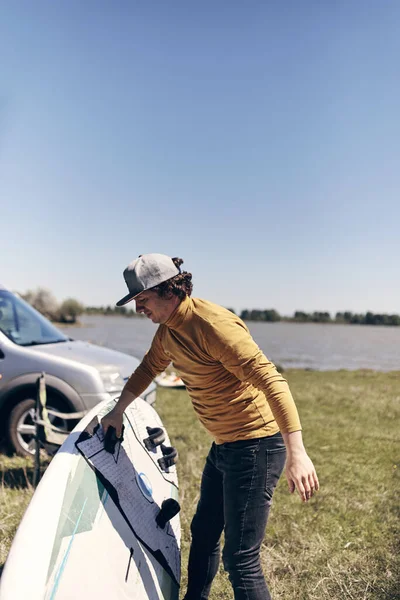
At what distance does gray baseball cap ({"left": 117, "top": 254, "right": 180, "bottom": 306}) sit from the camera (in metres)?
2.44

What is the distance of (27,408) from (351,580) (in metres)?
3.87

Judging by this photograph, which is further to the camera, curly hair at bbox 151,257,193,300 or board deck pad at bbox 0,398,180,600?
curly hair at bbox 151,257,193,300

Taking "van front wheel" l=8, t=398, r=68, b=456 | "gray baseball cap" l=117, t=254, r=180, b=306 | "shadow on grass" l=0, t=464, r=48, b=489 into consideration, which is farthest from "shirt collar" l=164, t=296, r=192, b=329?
"van front wheel" l=8, t=398, r=68, b=456

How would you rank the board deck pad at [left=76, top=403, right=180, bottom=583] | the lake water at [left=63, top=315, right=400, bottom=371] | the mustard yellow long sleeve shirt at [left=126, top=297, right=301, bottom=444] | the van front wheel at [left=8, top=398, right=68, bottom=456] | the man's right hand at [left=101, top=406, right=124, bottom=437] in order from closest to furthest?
the mustard yellow long sleeve shirt at [left=126, top=297, right=301, bottom=444], the board deck pad at [left=76, top=403, right=180, bottom=583], the man's right hand at [left=101, top=406, right=124, bottom=437], the van front wheel at [left=8, top=398, right=68, bottom=456], the lake water at [left=63, top=315, right=400, bottom=371]

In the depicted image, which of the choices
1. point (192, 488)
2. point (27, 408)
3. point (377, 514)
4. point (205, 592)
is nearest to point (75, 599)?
point (205, 592)

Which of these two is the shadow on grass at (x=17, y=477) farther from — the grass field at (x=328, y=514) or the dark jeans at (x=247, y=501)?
the dark jeans at (x=247, y=501)

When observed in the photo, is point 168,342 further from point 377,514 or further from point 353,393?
point 353,393

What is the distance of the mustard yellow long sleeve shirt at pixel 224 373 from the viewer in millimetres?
2312

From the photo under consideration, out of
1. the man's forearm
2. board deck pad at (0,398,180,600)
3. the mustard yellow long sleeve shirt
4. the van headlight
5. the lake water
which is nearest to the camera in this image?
board deck pad at (0,398,180,600)

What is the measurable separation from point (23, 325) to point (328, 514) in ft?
14.6

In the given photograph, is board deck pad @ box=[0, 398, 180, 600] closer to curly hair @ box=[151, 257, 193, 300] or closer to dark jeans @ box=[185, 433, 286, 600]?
dark jeans @ box=[185, 433, 286, 600]

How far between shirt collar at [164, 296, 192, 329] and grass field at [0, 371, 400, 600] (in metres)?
2.03

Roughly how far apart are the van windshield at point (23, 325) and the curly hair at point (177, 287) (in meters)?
4.20

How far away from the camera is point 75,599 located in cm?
197
